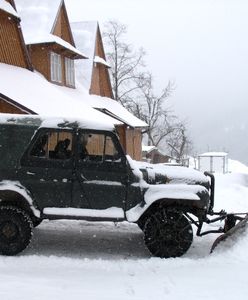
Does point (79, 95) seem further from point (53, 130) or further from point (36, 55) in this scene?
point (53, 130)

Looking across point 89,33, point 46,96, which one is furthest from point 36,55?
point 89,33

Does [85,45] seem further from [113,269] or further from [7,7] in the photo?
[113,269]

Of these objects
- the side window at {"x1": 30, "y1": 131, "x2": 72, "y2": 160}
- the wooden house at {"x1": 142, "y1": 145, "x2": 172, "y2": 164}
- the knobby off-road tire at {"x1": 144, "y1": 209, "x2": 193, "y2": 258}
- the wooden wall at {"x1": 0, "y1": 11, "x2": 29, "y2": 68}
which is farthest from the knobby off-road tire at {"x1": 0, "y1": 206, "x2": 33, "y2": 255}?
the wooden house at {"x1": 142, "y1": 145, "x2": 172, "y2": 164}

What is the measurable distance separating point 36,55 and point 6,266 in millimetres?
18818

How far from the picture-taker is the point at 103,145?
337 inches

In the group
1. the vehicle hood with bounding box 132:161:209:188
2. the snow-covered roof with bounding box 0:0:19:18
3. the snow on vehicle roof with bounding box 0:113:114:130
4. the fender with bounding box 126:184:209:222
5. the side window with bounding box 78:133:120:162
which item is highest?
the snow-covered roof with bounding box 0:0:19:18

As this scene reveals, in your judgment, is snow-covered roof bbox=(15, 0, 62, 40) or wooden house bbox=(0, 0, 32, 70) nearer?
wooden house bbox=(0, 0, 32, 70)

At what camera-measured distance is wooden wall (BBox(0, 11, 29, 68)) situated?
20.0 meters

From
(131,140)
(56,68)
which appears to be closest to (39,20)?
(56,68)

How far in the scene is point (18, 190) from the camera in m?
8.26

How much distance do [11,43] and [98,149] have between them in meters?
13.3

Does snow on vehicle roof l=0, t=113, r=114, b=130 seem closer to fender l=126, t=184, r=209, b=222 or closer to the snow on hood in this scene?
the snow on hood

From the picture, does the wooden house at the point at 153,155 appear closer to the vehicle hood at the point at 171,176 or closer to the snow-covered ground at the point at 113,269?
the snow-covered ground at the point at 113,269

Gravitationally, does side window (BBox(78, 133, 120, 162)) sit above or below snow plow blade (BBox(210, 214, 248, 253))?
above
